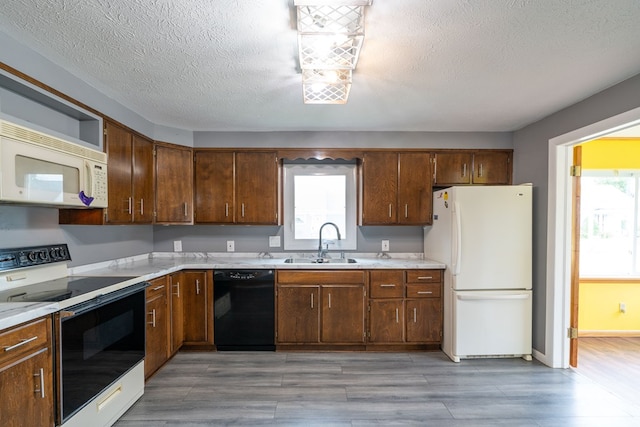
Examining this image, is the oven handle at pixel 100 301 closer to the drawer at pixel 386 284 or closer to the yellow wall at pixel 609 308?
the drawer at pixel 386 284

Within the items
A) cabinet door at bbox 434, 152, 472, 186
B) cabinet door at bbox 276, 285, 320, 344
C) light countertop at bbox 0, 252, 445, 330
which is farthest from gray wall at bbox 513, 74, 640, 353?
cabinet door at bbox 276, 285, 320, 344

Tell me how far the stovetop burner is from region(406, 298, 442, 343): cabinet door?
8.31 feet

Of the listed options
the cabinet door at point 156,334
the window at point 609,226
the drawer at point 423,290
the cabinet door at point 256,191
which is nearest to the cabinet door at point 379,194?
the drawer at point 423,290

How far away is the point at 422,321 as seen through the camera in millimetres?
3135

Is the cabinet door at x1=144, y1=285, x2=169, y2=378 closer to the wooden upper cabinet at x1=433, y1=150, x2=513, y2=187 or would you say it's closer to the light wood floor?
the light wood floor

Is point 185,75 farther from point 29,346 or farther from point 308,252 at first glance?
point 308,252

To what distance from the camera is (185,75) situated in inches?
84.6

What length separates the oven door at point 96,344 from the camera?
5.38 feet

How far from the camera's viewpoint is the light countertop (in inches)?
59.2

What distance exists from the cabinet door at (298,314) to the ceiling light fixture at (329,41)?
1.89m

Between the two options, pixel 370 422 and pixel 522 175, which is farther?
pixel 522 175

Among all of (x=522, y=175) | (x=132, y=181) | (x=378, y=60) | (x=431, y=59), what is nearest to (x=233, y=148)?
(x=132, y=181)

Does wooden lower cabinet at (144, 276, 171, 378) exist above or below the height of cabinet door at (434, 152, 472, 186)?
below

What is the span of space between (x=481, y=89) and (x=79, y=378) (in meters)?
3.25
